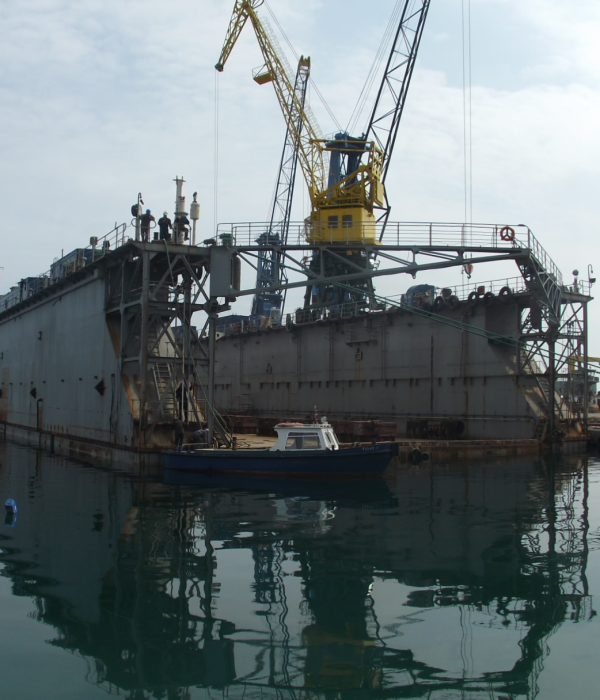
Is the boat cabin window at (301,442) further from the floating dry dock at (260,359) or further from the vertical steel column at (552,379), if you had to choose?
the vertical steel column at (552,379)

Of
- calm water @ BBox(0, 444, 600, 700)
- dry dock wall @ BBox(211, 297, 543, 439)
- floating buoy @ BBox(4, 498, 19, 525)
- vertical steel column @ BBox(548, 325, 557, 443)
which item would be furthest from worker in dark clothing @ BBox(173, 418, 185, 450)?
vertical steel column @ BBox(548, 325, 557, 443)

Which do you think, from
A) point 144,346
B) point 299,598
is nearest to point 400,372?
point 144,346

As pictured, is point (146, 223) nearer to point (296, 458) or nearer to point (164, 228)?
point (164, 228)

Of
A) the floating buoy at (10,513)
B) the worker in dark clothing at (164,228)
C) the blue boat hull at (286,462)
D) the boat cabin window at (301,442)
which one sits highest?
the worker in dark clothing at (164,228)

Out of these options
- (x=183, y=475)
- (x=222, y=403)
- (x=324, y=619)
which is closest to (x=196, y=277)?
(x=183, y=475)

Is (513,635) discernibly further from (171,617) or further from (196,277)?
(196,277)

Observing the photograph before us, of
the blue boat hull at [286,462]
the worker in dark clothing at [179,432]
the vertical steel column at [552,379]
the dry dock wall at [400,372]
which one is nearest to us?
the blue boat hull at [286,462]

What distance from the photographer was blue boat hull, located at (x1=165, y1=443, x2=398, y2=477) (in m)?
28.1

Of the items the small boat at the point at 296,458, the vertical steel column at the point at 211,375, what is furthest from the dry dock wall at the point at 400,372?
the vertical steel column at the point at 211,375

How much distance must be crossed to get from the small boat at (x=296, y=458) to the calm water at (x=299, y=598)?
3670 mm

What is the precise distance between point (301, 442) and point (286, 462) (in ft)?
3.86

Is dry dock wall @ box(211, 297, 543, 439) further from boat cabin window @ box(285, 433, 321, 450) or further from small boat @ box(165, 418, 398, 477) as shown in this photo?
boat cabin window @ box(285, 433, 321, 450)

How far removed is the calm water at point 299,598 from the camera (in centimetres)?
1002

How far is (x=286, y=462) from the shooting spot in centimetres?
2814
